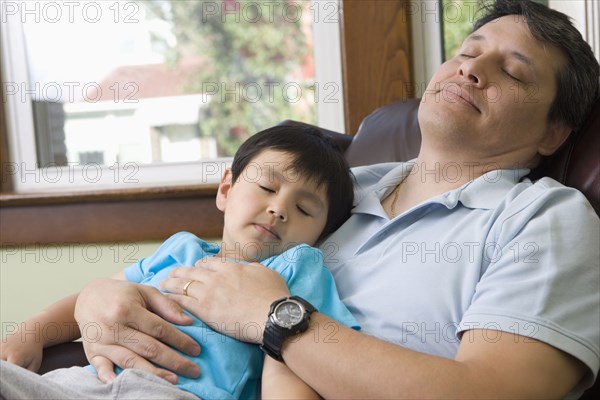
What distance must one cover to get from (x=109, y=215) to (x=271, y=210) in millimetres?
1211

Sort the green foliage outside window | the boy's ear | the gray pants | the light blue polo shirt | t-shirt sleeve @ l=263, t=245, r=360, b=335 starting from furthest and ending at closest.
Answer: the green foliage outside window < the boy's ear < t-shirt sleeve @ l=263, t=245, r=360, b=335 < the light blue polo shirt < the gray pants

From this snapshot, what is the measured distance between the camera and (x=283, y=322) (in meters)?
1.19

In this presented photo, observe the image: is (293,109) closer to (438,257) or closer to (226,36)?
(226,36)

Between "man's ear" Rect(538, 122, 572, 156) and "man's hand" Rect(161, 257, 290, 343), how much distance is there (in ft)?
2.01

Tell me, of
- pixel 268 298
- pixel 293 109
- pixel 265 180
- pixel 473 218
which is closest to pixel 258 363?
pixel 268 298

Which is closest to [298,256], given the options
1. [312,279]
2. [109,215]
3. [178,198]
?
[312,279]

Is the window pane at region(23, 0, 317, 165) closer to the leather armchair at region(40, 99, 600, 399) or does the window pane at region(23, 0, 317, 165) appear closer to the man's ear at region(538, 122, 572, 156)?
the leather armchair at region(40, 99, 600, 399)

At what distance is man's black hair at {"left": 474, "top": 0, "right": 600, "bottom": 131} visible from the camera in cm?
150

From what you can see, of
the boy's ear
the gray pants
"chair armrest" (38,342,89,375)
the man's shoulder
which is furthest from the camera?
the boy's ear

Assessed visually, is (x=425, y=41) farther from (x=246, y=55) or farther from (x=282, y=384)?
(x=282, y=384)

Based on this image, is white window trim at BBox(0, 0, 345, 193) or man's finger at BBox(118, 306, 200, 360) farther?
white window trim at BBox(0, 0, 345, 193)

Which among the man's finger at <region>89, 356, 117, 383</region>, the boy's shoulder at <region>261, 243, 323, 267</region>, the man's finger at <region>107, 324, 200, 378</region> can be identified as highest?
the boy's shoulder at <region>261, 243, 323, 267</region>

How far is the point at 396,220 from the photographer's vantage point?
1.46 m

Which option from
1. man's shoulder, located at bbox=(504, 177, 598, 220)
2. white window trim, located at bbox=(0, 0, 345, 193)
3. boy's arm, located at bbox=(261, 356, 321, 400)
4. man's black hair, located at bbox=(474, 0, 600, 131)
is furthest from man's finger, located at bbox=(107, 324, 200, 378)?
white window trim, located at bbox=(0, 0, 345, 193)
